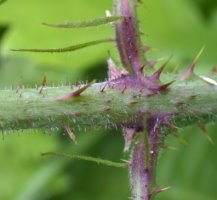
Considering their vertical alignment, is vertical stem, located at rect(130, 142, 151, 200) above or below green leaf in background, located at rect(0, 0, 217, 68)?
above

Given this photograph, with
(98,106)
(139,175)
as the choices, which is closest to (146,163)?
(139,175)

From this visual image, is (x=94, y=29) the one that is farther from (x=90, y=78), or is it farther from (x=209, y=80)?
(x=209, y=80)

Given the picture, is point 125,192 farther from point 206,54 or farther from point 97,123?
point 97,123

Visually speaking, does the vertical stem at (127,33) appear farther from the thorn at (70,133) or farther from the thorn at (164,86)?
the thorn at (70,133)

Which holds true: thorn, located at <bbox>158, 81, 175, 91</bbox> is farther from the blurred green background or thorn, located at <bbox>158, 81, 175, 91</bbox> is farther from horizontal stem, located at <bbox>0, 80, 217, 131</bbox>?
the blurred green background

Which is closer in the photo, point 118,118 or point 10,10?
point 118,118

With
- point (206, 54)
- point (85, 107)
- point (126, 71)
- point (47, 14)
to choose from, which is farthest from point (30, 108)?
point (206, 54)

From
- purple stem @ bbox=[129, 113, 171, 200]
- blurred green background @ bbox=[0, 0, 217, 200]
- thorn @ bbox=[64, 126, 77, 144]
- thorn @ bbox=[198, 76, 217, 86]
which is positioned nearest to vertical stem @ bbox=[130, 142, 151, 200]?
purple stem @ bbox=[129, 113, 171, 200]
